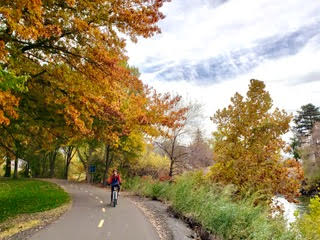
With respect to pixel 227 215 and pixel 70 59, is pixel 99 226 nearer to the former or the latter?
pixel 227 215

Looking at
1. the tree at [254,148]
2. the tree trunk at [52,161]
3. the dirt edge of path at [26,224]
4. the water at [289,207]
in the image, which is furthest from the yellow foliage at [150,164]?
the dirt edge of path at [26,224]

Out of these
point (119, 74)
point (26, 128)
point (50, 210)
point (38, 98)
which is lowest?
point (50, 210)

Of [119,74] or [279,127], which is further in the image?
[279,127]

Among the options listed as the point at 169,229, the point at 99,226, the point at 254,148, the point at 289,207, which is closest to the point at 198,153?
the point at 289,207

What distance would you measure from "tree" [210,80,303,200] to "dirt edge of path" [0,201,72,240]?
26.4ft

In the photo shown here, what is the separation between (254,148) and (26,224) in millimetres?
10518

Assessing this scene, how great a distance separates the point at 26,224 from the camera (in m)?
10.5

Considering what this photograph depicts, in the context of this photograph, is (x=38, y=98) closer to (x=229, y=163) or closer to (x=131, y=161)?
(x=229, y=163)

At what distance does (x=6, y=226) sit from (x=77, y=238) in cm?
318

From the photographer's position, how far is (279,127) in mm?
14516

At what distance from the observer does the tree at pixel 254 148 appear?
1425 cm

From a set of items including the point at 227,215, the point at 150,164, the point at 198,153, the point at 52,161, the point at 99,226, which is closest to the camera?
the point at 227,215

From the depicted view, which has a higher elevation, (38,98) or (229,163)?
(38,98)

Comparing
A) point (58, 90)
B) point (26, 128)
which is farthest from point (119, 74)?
point (26, 128)
